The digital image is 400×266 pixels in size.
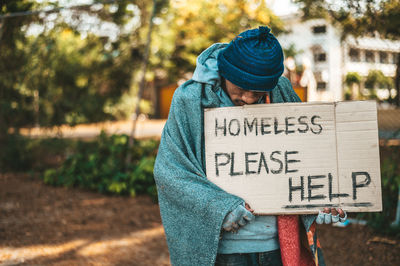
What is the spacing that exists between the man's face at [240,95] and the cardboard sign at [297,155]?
0.03 meters

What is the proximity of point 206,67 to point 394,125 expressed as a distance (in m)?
3.15

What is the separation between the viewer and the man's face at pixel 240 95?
4.99 feet

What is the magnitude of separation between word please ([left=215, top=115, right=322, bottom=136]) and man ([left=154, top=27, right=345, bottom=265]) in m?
0.08

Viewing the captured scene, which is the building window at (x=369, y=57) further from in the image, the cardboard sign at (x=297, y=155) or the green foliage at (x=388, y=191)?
the cardboard sign at (x=297, y=155)

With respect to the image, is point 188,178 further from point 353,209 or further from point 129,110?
point 129,110

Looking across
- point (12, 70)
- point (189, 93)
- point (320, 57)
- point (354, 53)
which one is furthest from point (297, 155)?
point (320, 57)

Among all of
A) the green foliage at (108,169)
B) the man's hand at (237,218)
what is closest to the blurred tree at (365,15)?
the man's hand at (237,218)

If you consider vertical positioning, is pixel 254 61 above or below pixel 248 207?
above

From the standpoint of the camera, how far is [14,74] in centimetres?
648

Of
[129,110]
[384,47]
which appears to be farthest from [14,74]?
[129,110]

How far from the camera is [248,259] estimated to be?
156 cm

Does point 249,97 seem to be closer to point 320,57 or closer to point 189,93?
point 189,93

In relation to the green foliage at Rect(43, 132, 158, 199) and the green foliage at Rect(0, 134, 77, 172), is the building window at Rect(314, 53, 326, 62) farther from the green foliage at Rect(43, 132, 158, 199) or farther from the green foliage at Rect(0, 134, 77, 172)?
the green foliage at Rect(0, 134, 77, 172)

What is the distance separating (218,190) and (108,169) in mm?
4853
